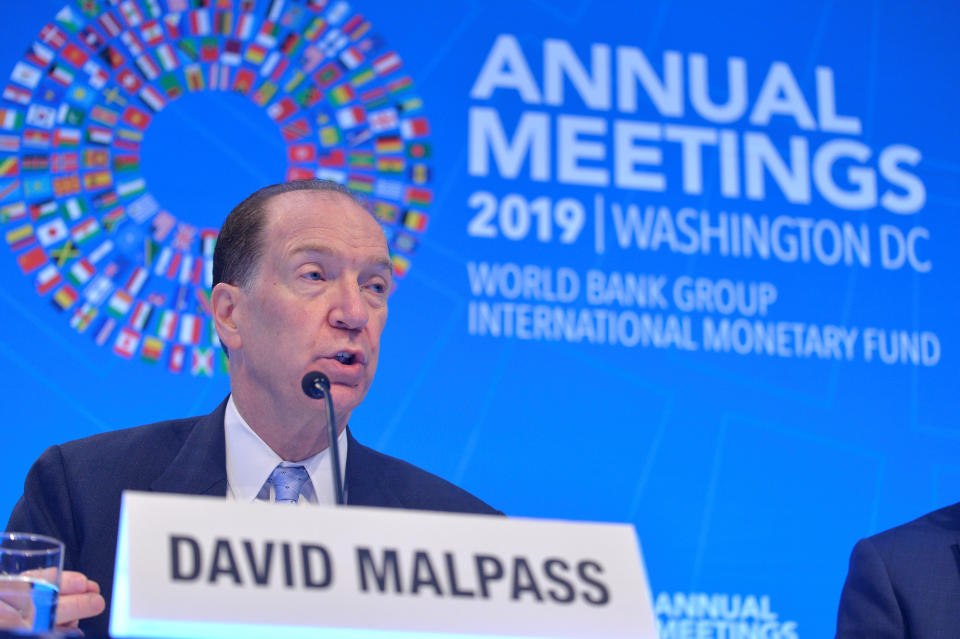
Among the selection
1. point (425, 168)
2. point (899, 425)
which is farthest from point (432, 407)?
point (899, 425)

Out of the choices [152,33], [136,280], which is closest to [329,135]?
[152,33]

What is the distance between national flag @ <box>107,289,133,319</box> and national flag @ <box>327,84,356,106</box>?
717 millimetres

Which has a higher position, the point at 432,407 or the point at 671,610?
the point at 432,407

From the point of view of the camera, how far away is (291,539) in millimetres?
1102

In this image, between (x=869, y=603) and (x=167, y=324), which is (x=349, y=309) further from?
(x=869, y=603)

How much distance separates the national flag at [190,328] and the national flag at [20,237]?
378 mm

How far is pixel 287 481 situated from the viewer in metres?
2.08

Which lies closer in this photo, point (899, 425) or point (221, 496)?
point (221, 496)

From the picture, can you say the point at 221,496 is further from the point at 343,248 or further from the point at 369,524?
the point at 369,524

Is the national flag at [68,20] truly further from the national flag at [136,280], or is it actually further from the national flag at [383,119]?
the national flag at [383,119]

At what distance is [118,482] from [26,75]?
4.17 feet

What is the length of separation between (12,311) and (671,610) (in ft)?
5.44

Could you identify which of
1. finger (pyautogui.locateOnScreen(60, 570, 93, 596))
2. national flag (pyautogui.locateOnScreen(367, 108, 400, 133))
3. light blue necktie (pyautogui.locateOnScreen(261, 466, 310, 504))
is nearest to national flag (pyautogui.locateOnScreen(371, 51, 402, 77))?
national flag (pyautogui.locateOnScreen(367, 108, 400, 133))

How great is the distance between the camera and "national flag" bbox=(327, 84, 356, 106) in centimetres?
310
